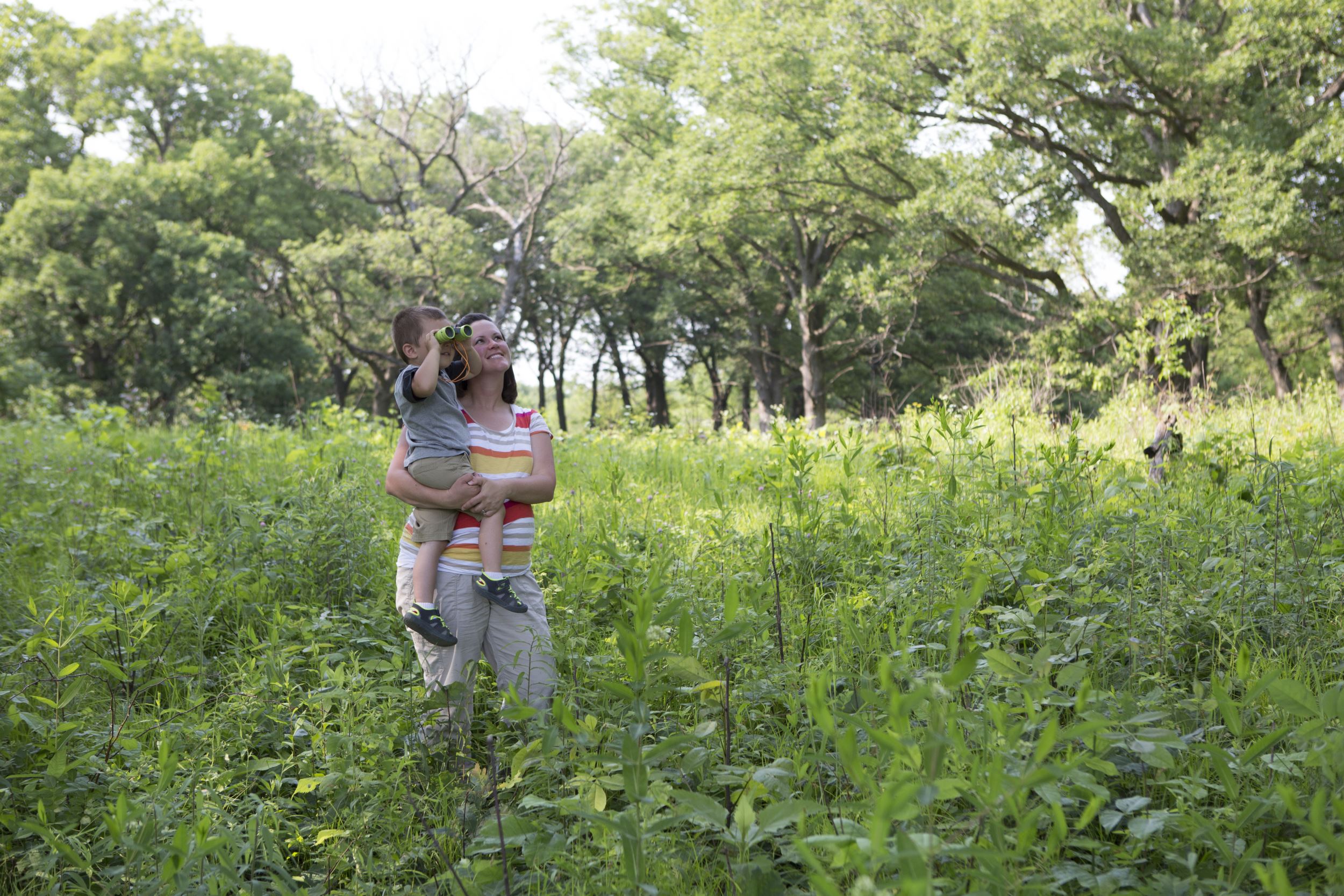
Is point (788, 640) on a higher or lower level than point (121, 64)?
lower

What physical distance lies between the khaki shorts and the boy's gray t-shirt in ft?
0.07

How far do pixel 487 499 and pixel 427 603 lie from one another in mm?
421

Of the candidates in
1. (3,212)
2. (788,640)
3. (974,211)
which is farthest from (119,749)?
(3,212)

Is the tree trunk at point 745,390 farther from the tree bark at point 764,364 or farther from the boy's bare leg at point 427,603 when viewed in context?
the boy's bare leg at point 427,603

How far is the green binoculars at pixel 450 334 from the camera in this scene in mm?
2809

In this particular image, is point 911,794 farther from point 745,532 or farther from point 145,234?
point 145,234

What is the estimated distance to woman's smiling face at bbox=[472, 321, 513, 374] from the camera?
3150mm

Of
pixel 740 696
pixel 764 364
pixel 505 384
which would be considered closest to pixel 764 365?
pixel 764 364

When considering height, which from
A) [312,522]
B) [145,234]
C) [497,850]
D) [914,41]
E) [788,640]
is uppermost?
[914,41]

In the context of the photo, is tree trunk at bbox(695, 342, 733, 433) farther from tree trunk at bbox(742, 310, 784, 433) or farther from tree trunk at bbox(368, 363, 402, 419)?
tree trunk at bbox(368, 363, 402, 419)

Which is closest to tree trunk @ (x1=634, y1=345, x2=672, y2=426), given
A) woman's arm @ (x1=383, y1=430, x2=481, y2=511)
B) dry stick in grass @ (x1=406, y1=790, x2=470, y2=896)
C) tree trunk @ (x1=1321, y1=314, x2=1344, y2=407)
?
tree trunk @ (x1=1321, y1=314, x2=1344, y2=407)

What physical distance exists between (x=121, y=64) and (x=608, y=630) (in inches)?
1272

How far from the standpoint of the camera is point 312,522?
4531mm

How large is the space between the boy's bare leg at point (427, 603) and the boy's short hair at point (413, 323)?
72 cm
